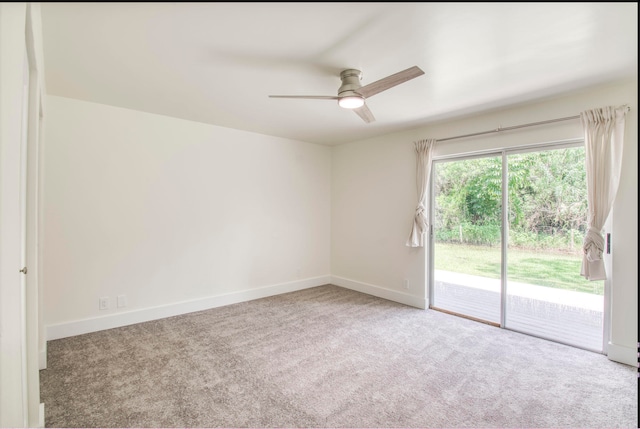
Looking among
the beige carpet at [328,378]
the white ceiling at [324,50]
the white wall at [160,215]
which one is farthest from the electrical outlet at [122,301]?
the white ceiling at [324,50]

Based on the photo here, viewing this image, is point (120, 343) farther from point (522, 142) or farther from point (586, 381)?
point (522, 142)

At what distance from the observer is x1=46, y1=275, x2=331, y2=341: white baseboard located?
3.08 metres

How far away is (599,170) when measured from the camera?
8.96ft

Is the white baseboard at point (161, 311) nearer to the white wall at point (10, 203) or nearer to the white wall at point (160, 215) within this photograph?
the white wall at point (160, 215)

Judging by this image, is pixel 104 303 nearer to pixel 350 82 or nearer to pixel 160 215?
pixel 160 215

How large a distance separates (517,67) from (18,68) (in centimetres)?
303

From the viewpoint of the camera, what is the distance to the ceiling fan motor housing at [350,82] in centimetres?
234

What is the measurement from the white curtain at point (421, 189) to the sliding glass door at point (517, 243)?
18cm

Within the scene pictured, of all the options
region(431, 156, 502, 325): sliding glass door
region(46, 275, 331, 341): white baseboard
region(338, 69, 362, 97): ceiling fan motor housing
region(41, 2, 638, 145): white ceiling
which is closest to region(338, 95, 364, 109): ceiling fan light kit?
region(338, 69, 362, 97): ceiling fan motor housing

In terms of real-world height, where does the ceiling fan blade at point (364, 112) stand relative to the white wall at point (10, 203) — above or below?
above

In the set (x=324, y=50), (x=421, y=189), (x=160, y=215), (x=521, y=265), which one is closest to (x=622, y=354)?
(x=521, y=265)

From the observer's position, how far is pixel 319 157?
5309mm

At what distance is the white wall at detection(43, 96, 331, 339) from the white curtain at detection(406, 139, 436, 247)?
188 centimetres

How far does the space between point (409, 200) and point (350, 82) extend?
7.61 ft
